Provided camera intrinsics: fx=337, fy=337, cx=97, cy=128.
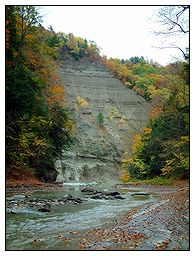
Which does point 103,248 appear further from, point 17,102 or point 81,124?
point 81,124

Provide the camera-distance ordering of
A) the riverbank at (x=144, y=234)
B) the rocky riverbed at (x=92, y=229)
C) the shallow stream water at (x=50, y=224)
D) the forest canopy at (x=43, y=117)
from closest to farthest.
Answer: the riverbank at (x=144, y=234), the rocky riverbed at (x=92, y=229), the shallow stream water at (x=50, y=224), the forest canopy at (x=43, y=117)

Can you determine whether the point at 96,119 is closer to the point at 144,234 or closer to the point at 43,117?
the point at 43,117

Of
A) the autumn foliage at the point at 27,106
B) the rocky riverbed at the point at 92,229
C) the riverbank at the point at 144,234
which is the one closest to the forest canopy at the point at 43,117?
the autumn foliage at the point at 27,106

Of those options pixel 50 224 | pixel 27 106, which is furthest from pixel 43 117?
pixel 50 224

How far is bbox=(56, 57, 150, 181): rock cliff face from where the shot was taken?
75750 millimetres

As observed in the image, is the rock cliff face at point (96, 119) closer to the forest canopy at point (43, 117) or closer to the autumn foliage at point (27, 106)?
the forest canopy at point (43, 117)

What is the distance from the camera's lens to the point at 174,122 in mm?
34625

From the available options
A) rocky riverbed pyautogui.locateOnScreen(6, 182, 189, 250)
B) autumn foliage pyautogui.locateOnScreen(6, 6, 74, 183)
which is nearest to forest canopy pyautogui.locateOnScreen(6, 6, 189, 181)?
autumn foliage pyautogui.locateOnScreen(6, 6, 74, 183)

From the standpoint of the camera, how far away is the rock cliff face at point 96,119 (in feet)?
249

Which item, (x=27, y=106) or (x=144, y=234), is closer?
(x=144, y=234)

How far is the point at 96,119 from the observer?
3482 inches

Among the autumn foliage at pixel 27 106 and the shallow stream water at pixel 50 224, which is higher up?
the autumn foliage at pixel 27 106

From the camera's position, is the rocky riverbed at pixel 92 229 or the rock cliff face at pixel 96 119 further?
the rock cliff face at pixel 96 119

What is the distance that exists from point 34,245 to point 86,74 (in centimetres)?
9620
